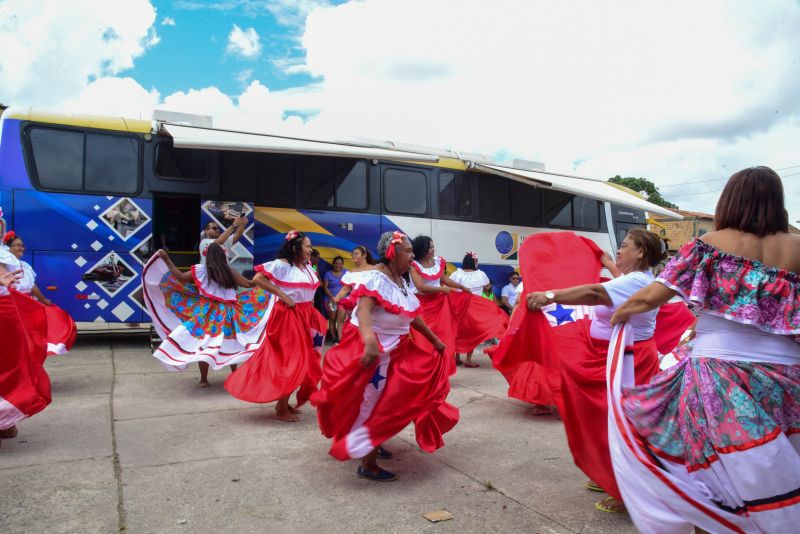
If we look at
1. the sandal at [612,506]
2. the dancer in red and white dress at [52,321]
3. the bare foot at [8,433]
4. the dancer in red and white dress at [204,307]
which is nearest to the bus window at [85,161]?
the dancer in red and white dress at [52,321]

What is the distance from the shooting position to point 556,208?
1369cm

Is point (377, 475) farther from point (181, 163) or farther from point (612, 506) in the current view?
point (181, 163)

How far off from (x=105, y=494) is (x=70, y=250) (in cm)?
622

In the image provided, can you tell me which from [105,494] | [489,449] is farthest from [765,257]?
[105,494]

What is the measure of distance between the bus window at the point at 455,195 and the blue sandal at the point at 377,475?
8.18 metres

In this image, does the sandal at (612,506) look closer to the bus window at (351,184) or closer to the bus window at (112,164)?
the bus window at (351,184)

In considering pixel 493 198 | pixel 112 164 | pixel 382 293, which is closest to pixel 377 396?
pixel 382 293

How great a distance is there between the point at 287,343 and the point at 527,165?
31.5 feet

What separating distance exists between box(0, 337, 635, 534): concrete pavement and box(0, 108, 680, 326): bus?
333 cm

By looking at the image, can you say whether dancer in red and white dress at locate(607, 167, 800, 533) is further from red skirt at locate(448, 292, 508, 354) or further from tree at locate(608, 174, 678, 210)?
tree at locate(608, 174, 678, 210)

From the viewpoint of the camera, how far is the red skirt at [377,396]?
4.07 m

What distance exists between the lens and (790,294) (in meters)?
2.48

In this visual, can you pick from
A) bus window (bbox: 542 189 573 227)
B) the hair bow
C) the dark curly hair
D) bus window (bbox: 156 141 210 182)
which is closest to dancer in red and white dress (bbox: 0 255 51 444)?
the dark curly hair

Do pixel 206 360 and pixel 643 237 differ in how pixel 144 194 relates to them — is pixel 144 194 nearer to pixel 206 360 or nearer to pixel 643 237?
pixel 206 360
